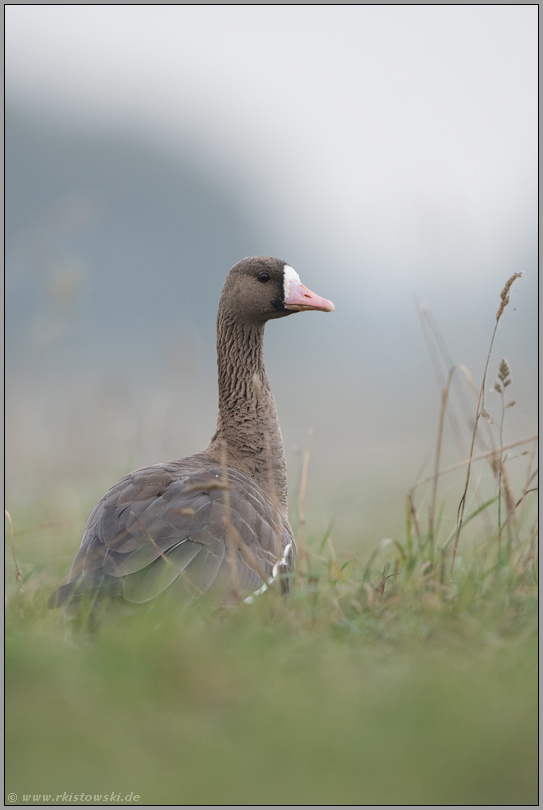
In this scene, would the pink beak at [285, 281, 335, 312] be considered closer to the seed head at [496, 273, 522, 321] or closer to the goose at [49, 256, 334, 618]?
the goose at [49, 256, 334, 618]

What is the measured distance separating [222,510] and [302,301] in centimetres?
247

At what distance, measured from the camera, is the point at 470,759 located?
2.84 metres

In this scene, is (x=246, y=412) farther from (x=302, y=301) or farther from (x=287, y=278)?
(x=287, y=278)

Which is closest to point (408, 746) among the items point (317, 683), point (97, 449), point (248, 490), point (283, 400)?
point (317, 683)

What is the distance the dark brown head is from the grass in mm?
3240

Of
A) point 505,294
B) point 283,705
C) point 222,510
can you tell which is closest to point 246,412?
point 222,510

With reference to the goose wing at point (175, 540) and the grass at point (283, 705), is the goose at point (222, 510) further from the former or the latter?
the grass at point (283, 705)

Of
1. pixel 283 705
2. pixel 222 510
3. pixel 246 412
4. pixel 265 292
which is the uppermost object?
pixel 265 292

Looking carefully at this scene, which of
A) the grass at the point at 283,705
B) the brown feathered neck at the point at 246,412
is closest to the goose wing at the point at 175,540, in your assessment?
the grass at the point at 283,705

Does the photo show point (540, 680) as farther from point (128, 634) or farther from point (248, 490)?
point (248, 490)

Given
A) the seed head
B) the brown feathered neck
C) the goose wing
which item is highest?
the seed head

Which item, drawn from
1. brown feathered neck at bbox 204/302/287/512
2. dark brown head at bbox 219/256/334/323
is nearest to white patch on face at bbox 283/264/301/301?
dark brown head at bbox 219/256/334/323

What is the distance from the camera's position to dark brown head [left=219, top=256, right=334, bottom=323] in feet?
22.7

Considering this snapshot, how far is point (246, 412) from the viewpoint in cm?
687
